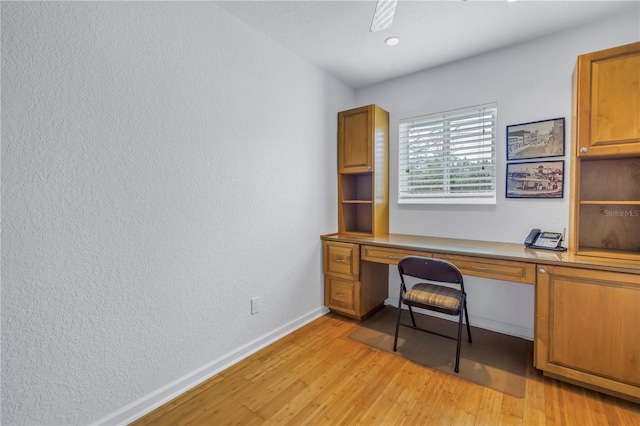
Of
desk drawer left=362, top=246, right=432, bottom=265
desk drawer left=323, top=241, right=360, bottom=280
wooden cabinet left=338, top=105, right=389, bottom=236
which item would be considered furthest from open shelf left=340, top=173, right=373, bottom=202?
desk drawer left=362, top=246, right=432, bottom=265

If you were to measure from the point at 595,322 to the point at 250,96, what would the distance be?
2792 mm

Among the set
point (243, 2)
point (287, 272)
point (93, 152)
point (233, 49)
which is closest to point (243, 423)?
point (287, 272)

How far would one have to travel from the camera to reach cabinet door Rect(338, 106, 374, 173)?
9.62ft

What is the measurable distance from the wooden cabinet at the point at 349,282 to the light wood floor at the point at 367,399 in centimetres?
69

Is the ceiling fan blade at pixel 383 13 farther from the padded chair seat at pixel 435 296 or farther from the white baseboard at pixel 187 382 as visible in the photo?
→ the white baseboard at pixel 187 382

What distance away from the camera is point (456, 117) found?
280 cm

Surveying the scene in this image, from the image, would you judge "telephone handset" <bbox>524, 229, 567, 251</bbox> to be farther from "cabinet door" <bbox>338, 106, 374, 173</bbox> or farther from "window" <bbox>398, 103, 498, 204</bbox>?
"cabinet door" <bbox>338, 106, 374, 173</bbox>

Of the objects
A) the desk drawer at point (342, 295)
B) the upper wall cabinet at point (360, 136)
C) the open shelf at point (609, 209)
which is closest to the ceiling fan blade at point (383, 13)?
the upper wall cabinet at point (360, 136)

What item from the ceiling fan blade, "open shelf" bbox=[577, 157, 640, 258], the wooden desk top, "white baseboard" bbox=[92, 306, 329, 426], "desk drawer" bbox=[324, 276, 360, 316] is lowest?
"white baseboard" bbox=[92, 306, 329, 426]

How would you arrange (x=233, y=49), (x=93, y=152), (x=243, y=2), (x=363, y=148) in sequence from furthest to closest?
(x=363, y=148) < (x=233, y=49) < (x=243, y=2) < (x=93, y=152)

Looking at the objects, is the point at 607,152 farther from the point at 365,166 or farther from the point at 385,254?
the point at 365,166

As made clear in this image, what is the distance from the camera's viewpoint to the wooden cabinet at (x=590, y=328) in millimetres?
1642

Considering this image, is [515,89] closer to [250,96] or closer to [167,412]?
[250,96]

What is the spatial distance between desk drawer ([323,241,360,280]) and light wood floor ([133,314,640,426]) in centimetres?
83
